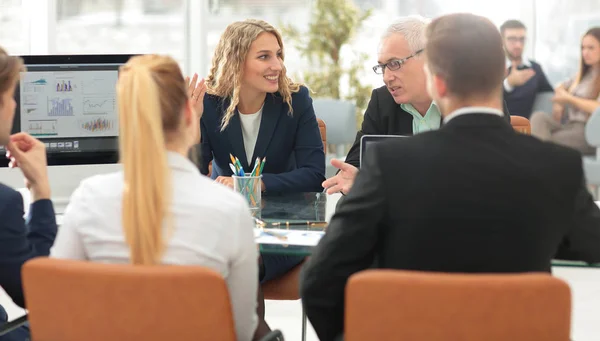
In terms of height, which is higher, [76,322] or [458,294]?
[458,294]

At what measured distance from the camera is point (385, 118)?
3.09 meters

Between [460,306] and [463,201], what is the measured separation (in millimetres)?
220

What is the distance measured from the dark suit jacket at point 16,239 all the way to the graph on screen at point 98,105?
97 centimetres

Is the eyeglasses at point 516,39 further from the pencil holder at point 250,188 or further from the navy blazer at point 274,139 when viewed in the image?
the pencil holder at point 250,188

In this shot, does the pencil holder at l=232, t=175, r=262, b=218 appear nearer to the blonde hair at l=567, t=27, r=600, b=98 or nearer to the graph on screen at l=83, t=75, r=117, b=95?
the graph on screen at l=83, t=75, r=117, b=95

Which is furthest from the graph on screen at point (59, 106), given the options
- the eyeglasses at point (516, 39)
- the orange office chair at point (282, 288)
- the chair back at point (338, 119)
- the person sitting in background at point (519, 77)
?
the eyeglasses at point (516, 39)

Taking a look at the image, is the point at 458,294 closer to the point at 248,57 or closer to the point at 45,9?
the point at 248,57

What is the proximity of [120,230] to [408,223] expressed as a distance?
1.79ft

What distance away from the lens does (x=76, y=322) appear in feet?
5.06

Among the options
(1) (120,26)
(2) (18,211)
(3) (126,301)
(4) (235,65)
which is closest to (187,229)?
(3) (126,301)

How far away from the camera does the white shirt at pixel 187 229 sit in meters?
1.59

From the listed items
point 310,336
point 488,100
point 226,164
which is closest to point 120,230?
point 488,100

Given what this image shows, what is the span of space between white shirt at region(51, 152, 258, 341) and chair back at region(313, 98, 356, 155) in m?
4.56

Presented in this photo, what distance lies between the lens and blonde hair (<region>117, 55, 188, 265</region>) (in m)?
1.57
